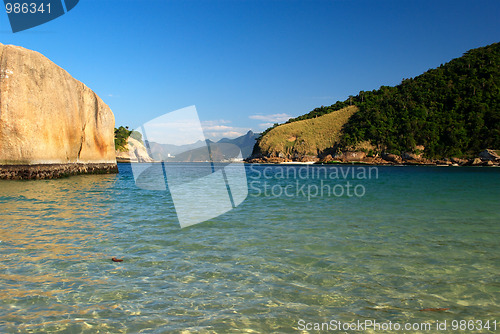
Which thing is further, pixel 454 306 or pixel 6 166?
pixel 6 166

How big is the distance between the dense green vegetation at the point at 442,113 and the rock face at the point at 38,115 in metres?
117

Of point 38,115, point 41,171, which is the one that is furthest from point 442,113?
point 41,171

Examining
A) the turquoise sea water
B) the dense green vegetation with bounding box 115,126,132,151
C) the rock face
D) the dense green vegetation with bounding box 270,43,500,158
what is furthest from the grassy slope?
the turquoise sea water

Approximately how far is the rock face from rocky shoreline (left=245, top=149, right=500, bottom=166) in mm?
110433

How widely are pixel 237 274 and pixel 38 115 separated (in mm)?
27831

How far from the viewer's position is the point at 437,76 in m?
138

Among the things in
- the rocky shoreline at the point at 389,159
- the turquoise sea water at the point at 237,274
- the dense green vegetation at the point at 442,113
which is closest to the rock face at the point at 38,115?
the turquoise sea water at the point at 237,274

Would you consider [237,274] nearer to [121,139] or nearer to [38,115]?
[38,115]

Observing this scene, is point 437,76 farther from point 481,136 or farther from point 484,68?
point 481,136

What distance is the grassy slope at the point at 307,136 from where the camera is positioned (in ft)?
503

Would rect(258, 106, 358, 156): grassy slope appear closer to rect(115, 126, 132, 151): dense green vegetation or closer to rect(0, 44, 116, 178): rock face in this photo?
rect(115, 126, 132, 151): dense green vegetation

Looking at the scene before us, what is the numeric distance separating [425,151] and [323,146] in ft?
149

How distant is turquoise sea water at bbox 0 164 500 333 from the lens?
3990mm

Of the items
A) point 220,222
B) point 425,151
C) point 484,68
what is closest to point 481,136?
point 425,151
